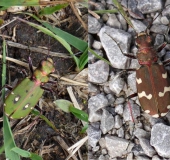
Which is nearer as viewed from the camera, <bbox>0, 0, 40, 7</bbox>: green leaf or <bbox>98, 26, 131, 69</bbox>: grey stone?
<bbox>0, 0, 40, 7</bbox>: green leaf

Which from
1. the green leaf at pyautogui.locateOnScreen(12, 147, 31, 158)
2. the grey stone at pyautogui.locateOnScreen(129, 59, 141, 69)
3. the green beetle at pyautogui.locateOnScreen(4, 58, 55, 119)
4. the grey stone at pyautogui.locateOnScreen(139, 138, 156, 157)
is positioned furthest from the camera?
the grey stone at pyautogui.locateOnScreen(129, 59, 141, 69)

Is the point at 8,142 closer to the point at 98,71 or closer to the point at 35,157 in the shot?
the point at 35,157

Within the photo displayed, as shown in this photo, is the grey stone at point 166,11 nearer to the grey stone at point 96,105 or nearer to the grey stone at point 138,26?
the grey stone at point 138,26

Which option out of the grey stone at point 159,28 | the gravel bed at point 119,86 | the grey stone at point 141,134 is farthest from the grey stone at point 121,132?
the grey stone at point 159,28

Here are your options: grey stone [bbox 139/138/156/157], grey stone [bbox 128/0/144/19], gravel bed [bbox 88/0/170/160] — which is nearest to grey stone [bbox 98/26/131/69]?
gravel bed [bbox 88/0/170/160]

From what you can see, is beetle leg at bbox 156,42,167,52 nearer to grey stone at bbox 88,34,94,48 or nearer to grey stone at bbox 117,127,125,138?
grey stone at bbox 88,34,94,48

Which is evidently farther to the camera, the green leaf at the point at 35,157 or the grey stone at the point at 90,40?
the grey stone at the point at 90,40
